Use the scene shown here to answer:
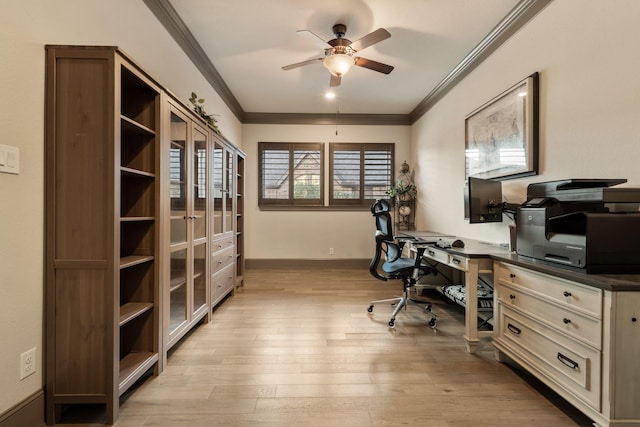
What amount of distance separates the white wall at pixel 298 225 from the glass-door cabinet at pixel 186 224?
→ 2519 millimetres

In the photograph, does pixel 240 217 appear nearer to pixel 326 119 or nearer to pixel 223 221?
pixel 223 221

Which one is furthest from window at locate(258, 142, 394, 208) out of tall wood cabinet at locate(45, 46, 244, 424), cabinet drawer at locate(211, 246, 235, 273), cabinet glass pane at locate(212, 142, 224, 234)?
tall wood cabinet at locate(45, 46, 244, 424)

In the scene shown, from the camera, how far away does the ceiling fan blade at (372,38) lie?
Result: 94.6 inches

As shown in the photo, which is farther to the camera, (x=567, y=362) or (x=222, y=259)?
(x=222, y=259)

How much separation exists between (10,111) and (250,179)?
3984mm

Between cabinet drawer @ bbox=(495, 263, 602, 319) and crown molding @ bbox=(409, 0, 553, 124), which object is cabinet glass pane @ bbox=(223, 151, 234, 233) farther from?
crown molding @ bbox=(409, 0, 553, 124)

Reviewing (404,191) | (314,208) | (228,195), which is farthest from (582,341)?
(314,208)

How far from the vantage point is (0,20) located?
1.26m

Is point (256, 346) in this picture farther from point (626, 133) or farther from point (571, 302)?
point (626, 133)

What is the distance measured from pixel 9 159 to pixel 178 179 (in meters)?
0.98

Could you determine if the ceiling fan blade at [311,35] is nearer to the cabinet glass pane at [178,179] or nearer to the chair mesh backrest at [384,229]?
the cabinet glass pane at [178,179]

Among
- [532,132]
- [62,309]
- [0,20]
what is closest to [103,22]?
[0,20]

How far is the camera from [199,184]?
2584mm

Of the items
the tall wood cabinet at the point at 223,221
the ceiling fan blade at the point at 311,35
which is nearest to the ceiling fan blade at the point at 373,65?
the ceiling fan blade at the point at 311,35
